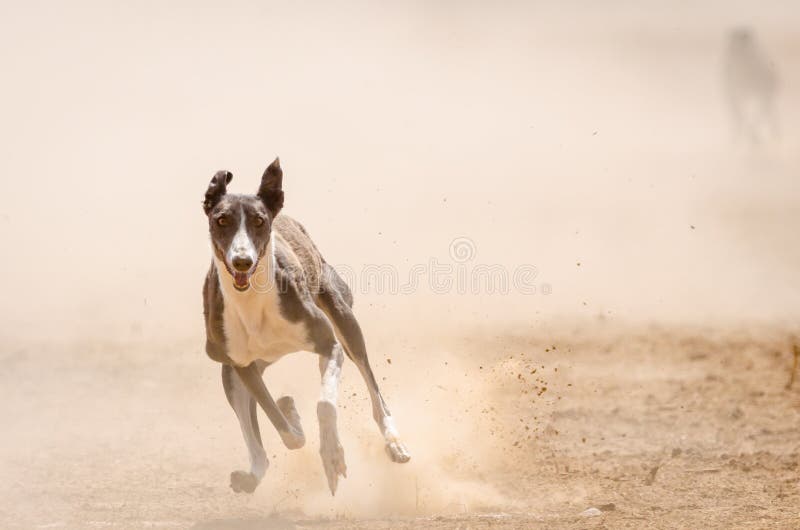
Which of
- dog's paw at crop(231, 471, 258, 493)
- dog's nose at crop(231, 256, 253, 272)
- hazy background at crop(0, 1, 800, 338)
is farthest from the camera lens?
hazy background at crop(0, 1, 800, 338)

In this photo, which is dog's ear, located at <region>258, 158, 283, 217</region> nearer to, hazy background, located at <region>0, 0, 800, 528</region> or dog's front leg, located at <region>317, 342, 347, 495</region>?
dog's front leg, located at <region>317, 342, 347, 495</region>

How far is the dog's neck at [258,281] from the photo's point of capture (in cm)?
727

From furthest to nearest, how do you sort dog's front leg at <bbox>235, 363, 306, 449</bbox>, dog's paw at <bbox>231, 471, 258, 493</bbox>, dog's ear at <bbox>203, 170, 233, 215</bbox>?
dog's front leg at <bbox>235, 363, 306, 449</bbox> < dog's paw at <bbox>231, 471, 258, 493</bbox> < dog's ear at <bbox>203, 170, 233, 215</bbox>

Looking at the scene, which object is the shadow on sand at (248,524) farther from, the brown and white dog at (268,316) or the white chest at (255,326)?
the white chest at (255,326)

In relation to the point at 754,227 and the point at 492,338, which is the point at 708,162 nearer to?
the point at 754,227

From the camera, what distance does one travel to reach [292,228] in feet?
27.7

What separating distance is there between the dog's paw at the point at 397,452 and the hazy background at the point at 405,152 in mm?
5763

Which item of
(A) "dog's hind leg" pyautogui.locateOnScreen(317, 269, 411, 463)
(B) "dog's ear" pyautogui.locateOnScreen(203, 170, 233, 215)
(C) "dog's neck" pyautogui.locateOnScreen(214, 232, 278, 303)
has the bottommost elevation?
(A) "dog's hind leg" pyautogui.locateOnScreen(317, 269, 411, 463)

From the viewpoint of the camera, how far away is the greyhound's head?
672cm

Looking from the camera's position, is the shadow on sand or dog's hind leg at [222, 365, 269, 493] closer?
the shadow on sand

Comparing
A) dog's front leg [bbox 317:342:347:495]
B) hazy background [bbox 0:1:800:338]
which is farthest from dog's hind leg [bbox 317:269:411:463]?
hazy background [bbox 0:1:800:338]

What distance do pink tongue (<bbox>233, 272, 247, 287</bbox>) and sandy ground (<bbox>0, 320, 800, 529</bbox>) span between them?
5.13ft

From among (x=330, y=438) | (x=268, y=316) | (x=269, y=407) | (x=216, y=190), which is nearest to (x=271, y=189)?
(x=216, y=190)

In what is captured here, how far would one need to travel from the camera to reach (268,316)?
24.6 feet
